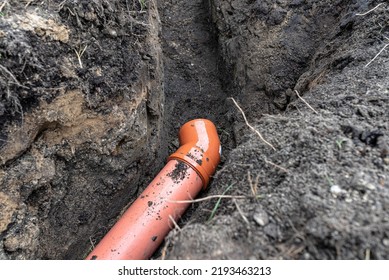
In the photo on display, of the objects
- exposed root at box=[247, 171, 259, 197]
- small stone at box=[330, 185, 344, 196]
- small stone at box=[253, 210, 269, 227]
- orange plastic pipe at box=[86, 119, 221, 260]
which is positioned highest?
small stone at box=[330, 185, 344, 196]

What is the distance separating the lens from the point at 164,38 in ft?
12.6

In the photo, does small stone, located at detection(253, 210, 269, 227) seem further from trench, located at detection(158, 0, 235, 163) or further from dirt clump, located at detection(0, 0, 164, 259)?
trench, located at detection(158, 0, 235, 163)

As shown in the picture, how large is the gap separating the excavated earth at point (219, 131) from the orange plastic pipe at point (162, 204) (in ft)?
0.49

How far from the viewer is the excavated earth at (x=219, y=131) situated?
151 centimetres

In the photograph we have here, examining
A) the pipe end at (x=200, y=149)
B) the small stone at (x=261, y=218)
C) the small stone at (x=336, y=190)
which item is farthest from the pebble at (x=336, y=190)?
the pipe end at (x=200, y=149)

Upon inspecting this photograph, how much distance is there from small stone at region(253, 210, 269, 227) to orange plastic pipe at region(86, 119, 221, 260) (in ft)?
1.86

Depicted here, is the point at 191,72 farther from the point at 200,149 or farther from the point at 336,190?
the point at 336,190

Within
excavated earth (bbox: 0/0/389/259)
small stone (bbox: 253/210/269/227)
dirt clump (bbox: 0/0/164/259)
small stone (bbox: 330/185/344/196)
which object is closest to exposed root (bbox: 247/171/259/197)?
excavated earth (bbox: 0/0/389/259)

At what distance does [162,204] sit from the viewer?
2264mm

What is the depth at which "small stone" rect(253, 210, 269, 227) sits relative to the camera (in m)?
1.53

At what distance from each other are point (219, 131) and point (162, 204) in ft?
4.25

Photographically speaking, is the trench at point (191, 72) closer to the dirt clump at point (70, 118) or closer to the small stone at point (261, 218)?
the dirt clump at point (70, 118)
